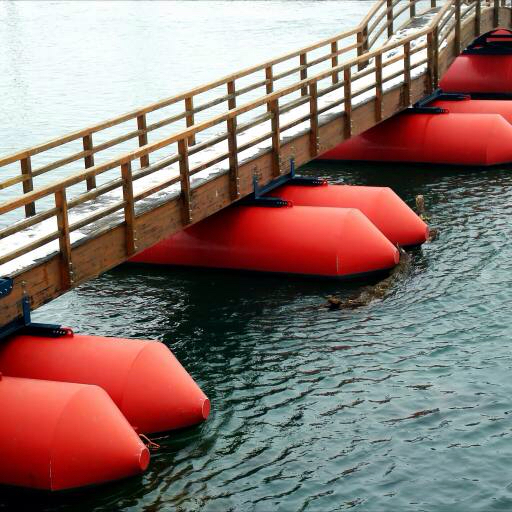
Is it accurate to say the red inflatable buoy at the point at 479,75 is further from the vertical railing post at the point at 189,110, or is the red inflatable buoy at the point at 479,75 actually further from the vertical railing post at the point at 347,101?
the vertical railing post at the point at 189,110

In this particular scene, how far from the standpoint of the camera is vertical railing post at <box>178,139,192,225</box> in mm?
20580

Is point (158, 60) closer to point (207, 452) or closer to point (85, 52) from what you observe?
point (85, 52)

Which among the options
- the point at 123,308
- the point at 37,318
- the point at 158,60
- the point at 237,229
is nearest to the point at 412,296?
the point at 237,229

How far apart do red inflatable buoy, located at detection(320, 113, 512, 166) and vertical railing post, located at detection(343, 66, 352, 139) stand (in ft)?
18.6

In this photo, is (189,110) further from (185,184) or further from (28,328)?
(28,328)

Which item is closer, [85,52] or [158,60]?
[158,60]

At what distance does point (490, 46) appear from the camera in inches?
1661

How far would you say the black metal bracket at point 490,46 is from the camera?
41.9m

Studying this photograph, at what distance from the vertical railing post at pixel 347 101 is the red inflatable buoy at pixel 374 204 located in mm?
2552

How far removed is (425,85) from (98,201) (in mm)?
14631

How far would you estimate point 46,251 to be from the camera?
57.8ft

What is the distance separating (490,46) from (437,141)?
10.6 m

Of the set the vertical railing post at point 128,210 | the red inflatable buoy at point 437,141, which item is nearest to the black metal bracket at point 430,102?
the red inflatable buoy at point 437,141

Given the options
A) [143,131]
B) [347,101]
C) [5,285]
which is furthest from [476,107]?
[5,285]
